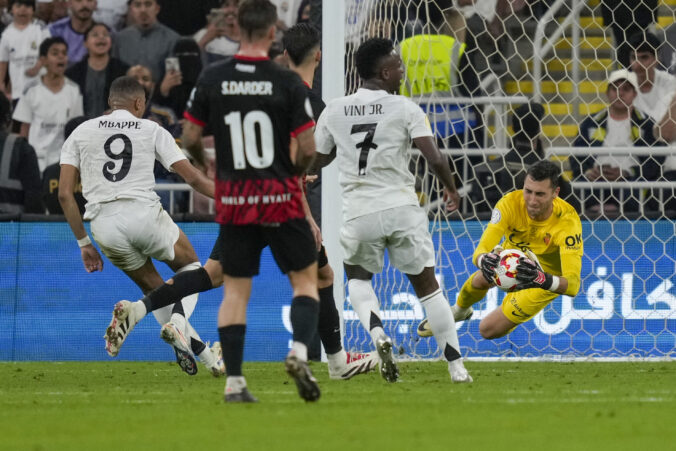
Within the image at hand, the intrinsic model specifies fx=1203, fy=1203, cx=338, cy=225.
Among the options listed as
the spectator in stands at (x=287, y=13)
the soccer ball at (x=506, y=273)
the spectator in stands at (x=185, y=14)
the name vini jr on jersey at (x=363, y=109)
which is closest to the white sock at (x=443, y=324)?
the name vini jr on jersey at (x=363, y=109)

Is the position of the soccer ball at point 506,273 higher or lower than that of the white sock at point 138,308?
higher

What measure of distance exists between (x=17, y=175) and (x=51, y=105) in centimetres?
149

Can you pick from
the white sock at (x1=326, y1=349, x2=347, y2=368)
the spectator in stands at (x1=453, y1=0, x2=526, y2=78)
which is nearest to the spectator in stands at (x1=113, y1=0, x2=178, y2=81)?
the spectator in stands at (x1=453, y1=0, x2=526, y2=78)

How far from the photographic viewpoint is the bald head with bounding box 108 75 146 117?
814 centimetres

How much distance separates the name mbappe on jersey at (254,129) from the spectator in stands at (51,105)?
7.67m

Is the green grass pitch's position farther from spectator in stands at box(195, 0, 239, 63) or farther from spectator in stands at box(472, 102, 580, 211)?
spectator in stands at box(195, 0, 239, 63)

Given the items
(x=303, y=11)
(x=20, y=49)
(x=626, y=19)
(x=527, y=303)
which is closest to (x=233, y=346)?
(x=527, y=303)

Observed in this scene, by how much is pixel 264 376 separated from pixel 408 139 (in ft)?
6.69

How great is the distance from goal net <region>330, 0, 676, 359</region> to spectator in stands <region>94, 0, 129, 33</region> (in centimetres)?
373

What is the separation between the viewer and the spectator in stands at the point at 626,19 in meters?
11.8

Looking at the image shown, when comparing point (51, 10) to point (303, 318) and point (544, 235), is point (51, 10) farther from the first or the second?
point (303, 318)

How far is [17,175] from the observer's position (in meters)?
11.8

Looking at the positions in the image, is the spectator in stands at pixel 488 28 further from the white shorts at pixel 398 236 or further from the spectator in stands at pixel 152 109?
the white shorts at pixel 398 236

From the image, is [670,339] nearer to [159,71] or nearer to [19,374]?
[19,374]
